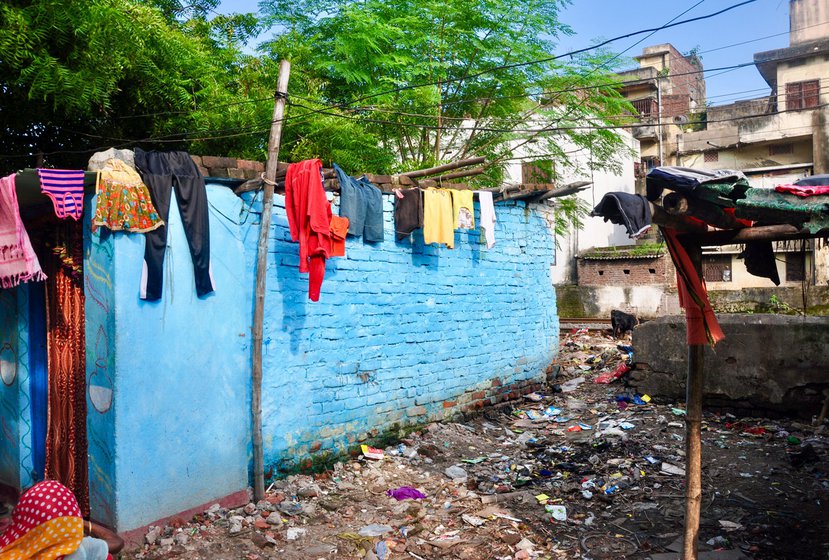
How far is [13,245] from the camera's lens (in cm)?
436

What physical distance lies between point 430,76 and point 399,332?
21.1ft

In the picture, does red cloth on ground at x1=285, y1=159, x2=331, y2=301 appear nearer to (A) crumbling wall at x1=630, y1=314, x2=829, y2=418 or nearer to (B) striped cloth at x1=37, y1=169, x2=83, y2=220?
(B) striped cloth at x1=37, y1=169, x2=83, y2=220

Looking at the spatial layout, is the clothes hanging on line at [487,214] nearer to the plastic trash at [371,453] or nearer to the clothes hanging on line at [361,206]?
the clothes hanging on line at [361,206]

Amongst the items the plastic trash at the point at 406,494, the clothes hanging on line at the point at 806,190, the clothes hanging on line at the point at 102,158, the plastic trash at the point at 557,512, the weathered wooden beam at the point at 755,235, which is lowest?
the plastic trash at the point at 557,512

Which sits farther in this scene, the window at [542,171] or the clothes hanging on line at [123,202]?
the window at [542,171]

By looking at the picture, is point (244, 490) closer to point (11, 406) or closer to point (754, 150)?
point (11, 406)

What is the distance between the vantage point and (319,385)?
19.4 ft

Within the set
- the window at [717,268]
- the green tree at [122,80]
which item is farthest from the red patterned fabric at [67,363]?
the window at [717,268]

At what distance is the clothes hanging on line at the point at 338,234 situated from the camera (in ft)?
18.4

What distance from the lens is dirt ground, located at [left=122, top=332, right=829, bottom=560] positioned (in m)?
4.49

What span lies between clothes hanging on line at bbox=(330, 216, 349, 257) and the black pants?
1.15 m

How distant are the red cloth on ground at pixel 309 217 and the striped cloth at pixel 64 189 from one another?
1648 mm

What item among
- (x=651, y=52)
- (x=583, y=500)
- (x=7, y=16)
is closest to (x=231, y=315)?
(x=583, y=500)

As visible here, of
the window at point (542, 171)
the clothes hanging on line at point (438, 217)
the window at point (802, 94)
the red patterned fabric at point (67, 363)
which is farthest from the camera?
the window at point (802, 94)
